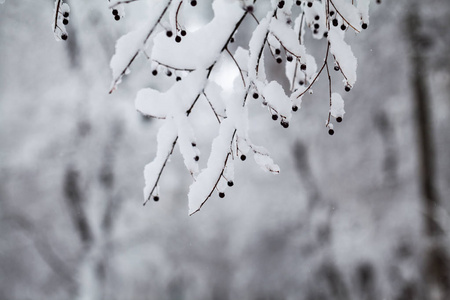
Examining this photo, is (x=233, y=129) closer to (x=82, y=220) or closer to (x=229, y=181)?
(x=229, y=181)

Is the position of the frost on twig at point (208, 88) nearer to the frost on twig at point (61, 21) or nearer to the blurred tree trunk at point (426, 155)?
the frost on twig at point (61, 21)

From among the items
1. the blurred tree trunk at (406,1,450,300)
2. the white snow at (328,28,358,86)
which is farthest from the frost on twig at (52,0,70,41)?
the blurred tree trunk at (406,1,450,300)

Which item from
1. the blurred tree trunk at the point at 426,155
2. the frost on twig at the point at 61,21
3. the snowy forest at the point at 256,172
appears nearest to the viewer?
the frost on twig at the point at 61,21

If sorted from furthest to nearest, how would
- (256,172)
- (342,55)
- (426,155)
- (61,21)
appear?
(256,172)
(426,155)
(61,21)
(342,55)

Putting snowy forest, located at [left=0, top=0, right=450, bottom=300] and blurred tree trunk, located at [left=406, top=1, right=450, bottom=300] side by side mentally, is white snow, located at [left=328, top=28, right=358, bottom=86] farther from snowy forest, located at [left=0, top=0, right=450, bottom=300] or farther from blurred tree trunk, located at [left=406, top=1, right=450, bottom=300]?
blurred tree trunk, located at [left=406, top=1, right=450, bottom=300]

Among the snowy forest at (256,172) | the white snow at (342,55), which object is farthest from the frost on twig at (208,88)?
the snowy forest at (256,172)

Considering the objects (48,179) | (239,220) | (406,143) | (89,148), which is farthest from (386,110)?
(48,179)

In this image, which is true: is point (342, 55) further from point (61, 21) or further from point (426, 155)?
point (426, 155)

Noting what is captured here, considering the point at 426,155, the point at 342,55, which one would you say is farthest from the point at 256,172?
the point at 342,55
